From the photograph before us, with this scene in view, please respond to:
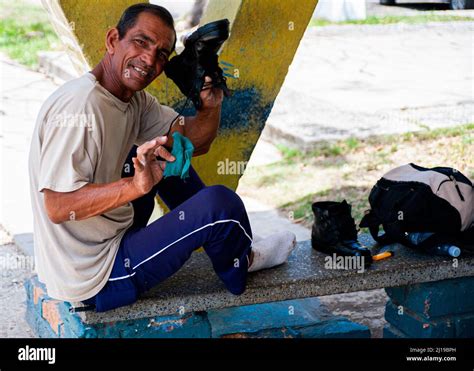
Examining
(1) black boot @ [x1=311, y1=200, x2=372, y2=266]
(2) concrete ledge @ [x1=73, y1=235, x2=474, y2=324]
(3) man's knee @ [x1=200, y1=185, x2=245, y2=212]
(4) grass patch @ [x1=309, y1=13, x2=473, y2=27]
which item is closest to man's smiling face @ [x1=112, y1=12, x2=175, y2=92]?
(3) man's knee @ [x1=200, y1=185, x2=245, y2=212]

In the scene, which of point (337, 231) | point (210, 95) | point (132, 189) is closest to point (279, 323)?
point (337, 231)

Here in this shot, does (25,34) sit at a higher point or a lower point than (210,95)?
lower

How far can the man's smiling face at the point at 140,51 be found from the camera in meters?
3.02

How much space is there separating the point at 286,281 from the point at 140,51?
41.2 inches

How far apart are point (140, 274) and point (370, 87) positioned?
6.38 metres

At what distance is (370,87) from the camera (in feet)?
29.5

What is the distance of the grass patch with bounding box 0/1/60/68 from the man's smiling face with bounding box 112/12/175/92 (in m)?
7.29

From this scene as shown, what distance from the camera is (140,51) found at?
3.02 meters

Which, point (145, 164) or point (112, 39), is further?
point (112, 39)

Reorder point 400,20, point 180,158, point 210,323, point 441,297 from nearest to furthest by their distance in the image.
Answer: point 180,158, point 210,323, point 441,297, point 400,20

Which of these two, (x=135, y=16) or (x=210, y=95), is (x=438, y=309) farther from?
(x=135, y=16)

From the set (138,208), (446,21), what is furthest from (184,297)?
(446,21)

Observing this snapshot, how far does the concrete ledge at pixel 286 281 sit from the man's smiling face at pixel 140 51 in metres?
0.78

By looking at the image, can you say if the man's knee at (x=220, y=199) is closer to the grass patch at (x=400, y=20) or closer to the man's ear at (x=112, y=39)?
the man's ear at (x=112, y=39)
